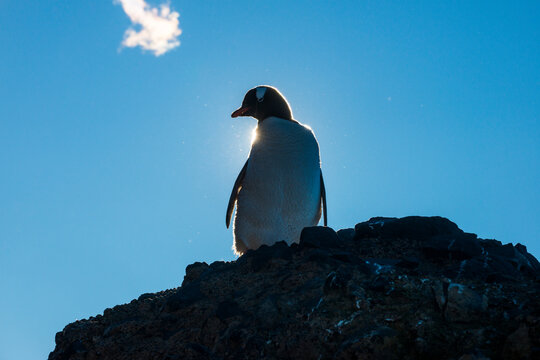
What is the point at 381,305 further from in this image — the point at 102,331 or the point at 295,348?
the point at 102,331

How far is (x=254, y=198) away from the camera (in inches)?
236

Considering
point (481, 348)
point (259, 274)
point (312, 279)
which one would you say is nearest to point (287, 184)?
point (259, 274)

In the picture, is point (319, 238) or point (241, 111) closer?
point (319, 238)

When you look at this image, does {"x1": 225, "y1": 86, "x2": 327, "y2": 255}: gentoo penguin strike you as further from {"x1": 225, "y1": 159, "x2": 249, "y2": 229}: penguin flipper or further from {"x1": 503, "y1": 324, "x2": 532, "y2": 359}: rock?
{"x1": 503, "y1": 324, "x2": 532, "y2": 359}: rock

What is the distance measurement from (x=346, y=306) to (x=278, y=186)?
2.91m

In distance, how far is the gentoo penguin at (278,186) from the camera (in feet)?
19.2

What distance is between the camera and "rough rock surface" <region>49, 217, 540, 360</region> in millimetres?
2594

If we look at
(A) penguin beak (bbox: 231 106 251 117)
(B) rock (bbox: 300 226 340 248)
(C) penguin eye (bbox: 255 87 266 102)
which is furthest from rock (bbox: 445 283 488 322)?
(A) penguin beak (bbox: 231 106 251 117)

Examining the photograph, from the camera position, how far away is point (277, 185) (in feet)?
19.1

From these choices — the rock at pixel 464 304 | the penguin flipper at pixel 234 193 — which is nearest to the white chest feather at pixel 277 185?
the penguin flipper at pixel 234 193

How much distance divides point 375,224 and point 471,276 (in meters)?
1.38

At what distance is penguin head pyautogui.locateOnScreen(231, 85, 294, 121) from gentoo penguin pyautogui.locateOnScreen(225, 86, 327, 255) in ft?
0.98

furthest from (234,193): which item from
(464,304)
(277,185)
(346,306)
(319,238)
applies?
(464,304)

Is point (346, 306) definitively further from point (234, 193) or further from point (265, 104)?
point (265, 104)
